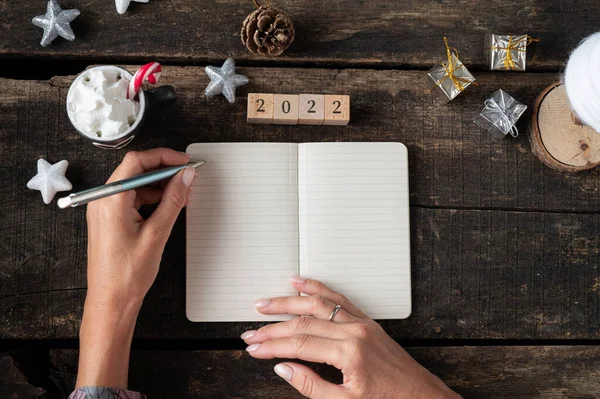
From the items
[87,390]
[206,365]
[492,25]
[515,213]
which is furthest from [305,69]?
[87,390]

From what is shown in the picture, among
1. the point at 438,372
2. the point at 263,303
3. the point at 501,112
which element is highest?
the point at 501,112

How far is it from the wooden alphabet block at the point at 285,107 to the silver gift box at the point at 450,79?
28 centimetres

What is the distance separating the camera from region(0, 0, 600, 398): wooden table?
1084 millimetres

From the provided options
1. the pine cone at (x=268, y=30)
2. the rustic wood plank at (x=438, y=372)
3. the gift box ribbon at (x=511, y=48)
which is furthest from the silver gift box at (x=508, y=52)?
the rustic wood plank at (x=438, y=372)

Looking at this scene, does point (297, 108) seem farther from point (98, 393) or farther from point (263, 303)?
point (98, 393)

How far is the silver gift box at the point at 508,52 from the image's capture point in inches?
44.5

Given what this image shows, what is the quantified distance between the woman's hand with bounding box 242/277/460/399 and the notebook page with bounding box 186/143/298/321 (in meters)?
0.06

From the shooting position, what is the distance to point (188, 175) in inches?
40.0

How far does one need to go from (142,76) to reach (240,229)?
1.12ft

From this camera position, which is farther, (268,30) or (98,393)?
(268,30)

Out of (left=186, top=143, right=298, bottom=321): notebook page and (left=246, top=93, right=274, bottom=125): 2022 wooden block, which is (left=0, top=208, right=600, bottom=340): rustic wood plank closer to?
(left=186, top=143, right=298, bottom=321): notebook page

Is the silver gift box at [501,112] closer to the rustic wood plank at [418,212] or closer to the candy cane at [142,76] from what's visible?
the rustic wood plank at [418,212]

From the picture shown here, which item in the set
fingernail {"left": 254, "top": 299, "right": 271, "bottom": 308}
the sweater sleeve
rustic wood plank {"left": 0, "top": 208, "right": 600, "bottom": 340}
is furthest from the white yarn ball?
the sweater sleeve

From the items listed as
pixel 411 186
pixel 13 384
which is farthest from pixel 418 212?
pixel 13 384
